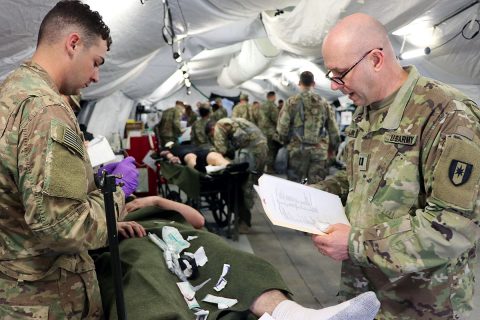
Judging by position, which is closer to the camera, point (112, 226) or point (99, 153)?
point (112, 226)

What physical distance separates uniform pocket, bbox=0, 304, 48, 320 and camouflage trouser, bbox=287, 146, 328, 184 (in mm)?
3547

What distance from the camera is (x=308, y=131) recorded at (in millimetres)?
4273

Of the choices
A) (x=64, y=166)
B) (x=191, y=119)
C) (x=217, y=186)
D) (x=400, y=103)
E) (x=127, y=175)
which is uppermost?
(x=400, y=103)

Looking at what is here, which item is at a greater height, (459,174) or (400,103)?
(400,103)

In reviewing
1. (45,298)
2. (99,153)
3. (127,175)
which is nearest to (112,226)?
(45,298)

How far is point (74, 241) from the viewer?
101cm

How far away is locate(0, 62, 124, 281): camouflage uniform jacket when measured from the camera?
3.15 feet

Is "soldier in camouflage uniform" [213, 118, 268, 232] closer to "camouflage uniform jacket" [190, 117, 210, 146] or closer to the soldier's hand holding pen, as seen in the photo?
"camouflage uniform jacket" [190, 117, 210, 146]

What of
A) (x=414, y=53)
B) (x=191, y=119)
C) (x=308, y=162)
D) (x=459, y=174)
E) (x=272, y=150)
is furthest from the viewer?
(x=191, y=119)

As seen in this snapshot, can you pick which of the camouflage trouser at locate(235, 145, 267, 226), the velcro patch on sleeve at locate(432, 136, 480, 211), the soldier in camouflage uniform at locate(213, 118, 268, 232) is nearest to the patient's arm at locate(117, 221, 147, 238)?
the velcro patch on sleeve at locate(432, 136, 480, 211)

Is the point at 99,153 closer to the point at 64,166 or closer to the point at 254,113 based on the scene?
the point at 64,166

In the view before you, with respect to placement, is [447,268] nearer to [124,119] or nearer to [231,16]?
[231,16]

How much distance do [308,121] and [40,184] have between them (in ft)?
11.8

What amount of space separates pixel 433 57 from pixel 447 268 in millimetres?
3189
